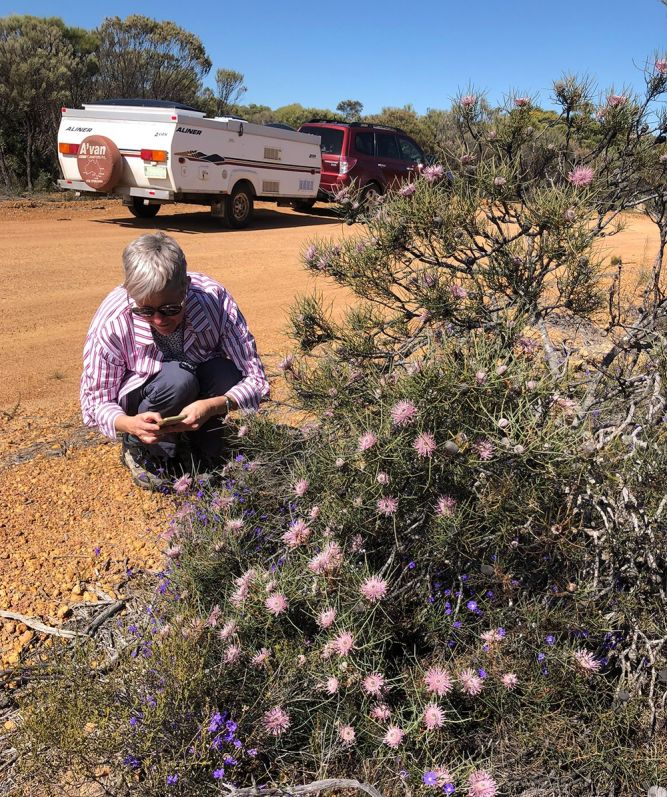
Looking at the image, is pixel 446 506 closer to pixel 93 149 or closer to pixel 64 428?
pixel 64 428

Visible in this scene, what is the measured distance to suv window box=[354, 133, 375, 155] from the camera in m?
14.7

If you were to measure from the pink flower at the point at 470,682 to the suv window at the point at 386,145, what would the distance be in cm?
1433

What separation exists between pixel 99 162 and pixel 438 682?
434 inches

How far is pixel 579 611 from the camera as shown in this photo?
1834 millimetres

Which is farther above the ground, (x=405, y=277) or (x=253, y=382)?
(x=405, y=277)

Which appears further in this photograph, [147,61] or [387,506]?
[147,61]

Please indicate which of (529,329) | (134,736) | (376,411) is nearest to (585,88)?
(529,329)

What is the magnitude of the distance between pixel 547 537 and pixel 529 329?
37.6 inches

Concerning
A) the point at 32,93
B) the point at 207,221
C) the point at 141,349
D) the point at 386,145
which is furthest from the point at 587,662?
the point at 32,93

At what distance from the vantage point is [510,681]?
5.37 ft

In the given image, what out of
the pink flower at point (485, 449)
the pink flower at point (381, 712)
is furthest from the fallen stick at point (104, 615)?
the pink flower at point (485, 449)

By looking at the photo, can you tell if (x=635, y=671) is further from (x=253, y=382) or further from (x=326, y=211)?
(x=326, y=211)

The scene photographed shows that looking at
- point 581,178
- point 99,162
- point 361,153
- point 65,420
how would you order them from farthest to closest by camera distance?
point 361,153 → point 99,162 → point 65,420 → point 581,178

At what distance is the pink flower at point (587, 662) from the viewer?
1654mm
